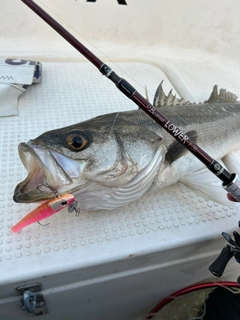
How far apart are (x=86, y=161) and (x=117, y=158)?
0.42ft

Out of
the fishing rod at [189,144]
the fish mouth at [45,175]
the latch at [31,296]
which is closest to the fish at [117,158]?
the fish mouth at [45,175]

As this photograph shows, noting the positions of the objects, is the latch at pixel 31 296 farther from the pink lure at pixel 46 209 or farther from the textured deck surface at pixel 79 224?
the pink lure at pixel 46 209

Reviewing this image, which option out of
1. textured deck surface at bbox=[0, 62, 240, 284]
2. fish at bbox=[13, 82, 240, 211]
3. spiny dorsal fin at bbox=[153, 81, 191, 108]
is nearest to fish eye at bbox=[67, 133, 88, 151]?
fish at bbox=[13, 82, 240, 211]

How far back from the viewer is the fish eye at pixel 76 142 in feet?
3.51

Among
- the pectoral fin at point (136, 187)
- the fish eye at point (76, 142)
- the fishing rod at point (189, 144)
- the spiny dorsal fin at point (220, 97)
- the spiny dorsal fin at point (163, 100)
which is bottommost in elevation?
the pectoral fin at point (136, 187)

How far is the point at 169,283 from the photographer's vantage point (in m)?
1.38

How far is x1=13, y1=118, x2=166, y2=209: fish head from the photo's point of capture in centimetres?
101

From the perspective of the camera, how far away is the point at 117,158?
115 centimetres

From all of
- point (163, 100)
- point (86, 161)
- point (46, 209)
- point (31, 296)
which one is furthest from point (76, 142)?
point (163, 100)

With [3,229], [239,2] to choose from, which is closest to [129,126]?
[3,229]

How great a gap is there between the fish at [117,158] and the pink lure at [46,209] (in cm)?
2

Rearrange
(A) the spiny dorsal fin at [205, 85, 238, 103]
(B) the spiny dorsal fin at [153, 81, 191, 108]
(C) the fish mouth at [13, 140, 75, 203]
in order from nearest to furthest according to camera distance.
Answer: (C) the fish mouth at [13, 140, 75, 203] → (B) the spiny dorsal fin at [153, 81, 191, 108] → (A) the spiny dorsal fin at [205, 85, 238, 103]

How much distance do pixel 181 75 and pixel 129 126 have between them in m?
1.20

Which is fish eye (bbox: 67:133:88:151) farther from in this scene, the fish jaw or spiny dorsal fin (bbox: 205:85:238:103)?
spiny dorsal fin (bbox: 205:85:238:103)
